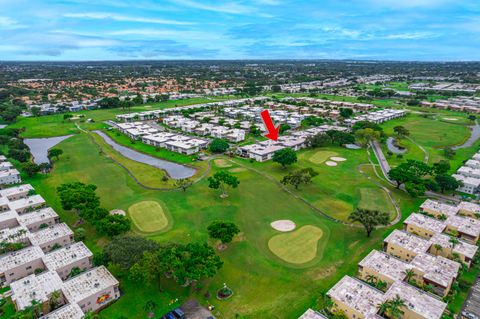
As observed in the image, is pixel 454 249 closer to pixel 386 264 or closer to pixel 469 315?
pixel 469 315

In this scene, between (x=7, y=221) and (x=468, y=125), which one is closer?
(x=7, y=221)

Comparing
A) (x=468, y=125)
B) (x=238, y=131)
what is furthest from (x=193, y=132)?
(x=468, y=125)

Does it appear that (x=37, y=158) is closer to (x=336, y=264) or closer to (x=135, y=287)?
(x=135, y=287)

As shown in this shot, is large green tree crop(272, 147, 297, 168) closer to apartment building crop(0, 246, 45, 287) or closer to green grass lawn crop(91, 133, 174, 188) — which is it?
green grass lawn crop(91, 133, 174, 188)

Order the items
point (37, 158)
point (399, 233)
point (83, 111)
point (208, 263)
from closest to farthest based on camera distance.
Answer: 1. point (208, 263)
2. point (399, 233)
3. point (37, 158)
4. point (83, 111)

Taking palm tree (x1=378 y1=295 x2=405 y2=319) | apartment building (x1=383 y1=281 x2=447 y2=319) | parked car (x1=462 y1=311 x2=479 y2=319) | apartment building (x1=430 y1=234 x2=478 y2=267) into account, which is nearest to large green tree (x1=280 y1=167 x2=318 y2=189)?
apartment building (x1=430 y1=234 x2=478 y2=267)

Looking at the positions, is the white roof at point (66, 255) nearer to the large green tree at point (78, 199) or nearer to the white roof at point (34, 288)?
the white roof at point (34, 288)

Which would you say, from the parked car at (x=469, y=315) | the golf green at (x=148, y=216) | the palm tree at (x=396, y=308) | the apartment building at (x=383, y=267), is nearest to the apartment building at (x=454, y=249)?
the apartment building at (x=383, y=267)
